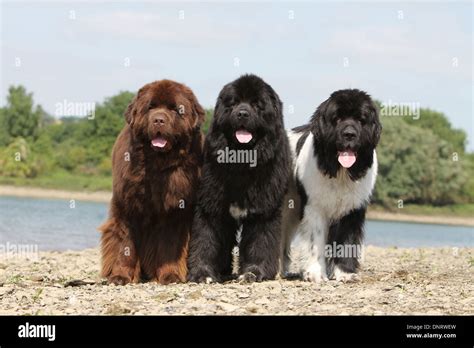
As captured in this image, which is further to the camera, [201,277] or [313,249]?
[313,249]

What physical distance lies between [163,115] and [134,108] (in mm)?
411

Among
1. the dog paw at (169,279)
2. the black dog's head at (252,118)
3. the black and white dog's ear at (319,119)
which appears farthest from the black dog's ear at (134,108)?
the black and white dog's ear at (319,119)

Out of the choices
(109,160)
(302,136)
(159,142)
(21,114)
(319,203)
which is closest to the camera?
(159,142)

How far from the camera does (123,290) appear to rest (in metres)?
7.35

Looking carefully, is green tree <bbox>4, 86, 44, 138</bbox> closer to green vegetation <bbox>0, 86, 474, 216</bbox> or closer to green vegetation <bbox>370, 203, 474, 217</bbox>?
green vegetation <bbox>0, 86, 474, 216</bbox>

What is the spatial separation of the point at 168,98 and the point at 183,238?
1555mm

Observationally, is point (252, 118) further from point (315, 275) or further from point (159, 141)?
point (315, 275)

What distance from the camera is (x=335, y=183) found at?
802 centimetres

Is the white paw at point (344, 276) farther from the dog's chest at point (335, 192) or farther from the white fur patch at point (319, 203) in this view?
the dog's chest at point (335, 192)

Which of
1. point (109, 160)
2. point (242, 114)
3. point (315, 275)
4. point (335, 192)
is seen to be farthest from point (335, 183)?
point (109, 160)
